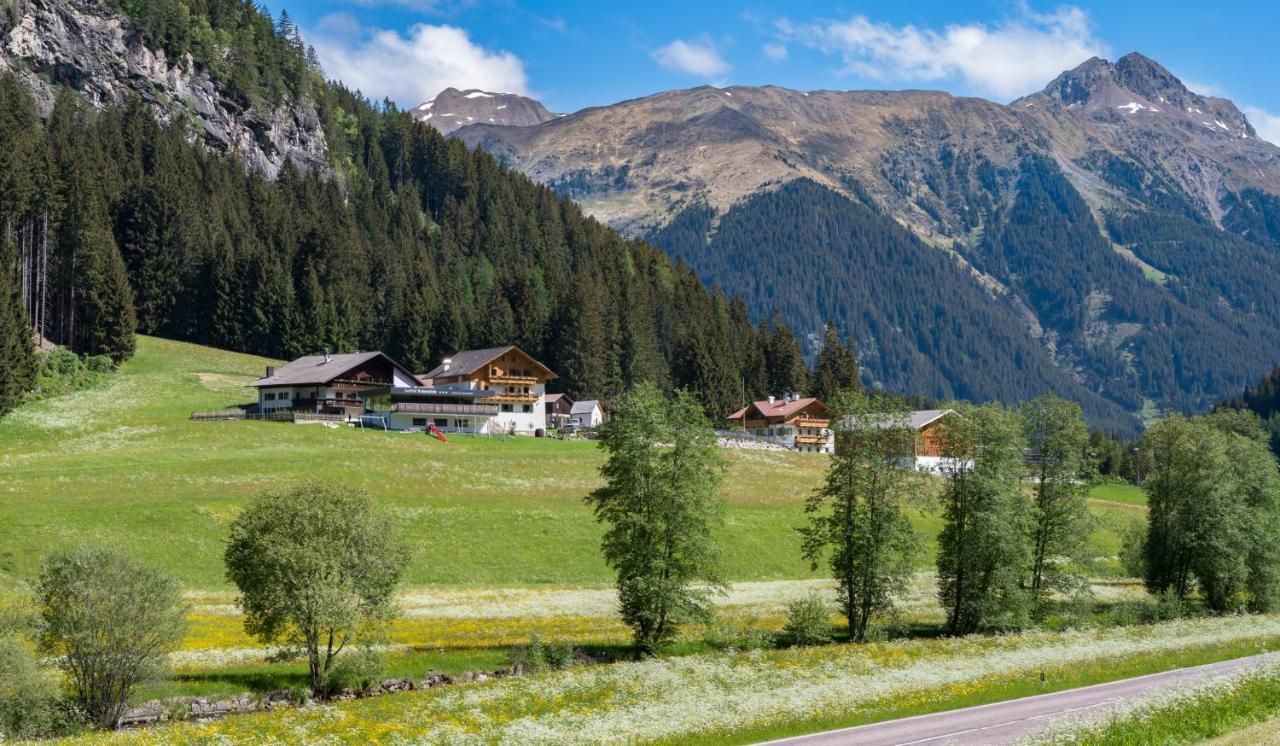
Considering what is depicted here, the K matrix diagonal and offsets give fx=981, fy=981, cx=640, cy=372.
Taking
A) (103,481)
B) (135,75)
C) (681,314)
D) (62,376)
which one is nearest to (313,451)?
(103,481)

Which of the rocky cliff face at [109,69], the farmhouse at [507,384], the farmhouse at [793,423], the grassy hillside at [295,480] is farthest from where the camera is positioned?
the rocky cliff face at [109,69]

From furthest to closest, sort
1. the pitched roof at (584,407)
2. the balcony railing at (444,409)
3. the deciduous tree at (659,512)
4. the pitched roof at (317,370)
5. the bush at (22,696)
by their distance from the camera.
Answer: the pitched roof at (584,407) → the balcony railing at (444,409) → the pitched roof at (317,370) → the deciduous tree at (659,512) → the bush at (22,696)

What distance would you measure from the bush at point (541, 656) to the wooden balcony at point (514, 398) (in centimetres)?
8227

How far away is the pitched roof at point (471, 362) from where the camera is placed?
123m

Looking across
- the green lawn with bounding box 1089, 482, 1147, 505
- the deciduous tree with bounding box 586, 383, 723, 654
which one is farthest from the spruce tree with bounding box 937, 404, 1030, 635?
the green lawn with bounding box 1089, 482, 1147, 505

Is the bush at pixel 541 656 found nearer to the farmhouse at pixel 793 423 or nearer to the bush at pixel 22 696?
the bush at pixel 22 696

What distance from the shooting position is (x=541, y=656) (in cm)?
3903

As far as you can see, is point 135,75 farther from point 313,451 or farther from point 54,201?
point 313,451

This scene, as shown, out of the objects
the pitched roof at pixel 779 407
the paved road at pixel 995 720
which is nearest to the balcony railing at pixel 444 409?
the pitched roof at pixel 779 407

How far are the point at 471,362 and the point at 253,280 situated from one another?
37.8 meters

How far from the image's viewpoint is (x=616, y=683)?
35469mm

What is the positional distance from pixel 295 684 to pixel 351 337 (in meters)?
115

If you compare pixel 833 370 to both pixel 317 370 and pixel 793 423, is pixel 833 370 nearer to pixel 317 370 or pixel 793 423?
pixel 793 423

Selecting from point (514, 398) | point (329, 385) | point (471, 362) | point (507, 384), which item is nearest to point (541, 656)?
point (329, 385)
